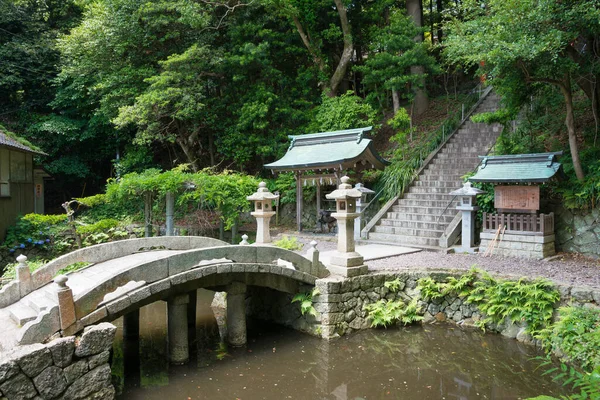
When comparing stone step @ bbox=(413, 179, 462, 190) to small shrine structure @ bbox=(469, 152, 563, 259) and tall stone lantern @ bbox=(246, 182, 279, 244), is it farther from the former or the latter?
tall stone lantern @ bbox=(246, 182, 279, 244)

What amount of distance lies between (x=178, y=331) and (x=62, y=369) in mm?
2859

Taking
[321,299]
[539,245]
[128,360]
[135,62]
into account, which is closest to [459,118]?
[539,245]

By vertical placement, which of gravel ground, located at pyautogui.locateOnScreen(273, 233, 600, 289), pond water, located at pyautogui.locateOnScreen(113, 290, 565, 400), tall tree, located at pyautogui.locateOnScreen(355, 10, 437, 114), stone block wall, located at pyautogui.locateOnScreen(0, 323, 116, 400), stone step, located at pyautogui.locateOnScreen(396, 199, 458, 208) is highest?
tall tree, located at pyautogui.locateOnScreen(355, 10, 437, 114)

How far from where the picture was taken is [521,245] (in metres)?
12.3

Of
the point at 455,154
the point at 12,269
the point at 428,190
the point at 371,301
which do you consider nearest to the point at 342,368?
the point at 371,301

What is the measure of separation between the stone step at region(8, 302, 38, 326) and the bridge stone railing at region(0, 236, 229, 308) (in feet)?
1.11

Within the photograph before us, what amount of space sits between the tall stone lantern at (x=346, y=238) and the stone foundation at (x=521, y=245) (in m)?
4.67

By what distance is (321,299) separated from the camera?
10141 mm

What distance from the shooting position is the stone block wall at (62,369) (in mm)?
5793

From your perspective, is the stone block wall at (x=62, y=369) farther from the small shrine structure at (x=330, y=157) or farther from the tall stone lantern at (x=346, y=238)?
the small shrine structure at (x=330, y=157)

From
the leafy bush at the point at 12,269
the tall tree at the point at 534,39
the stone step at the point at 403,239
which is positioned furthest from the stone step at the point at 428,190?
the leafy bush at the point at 12,269

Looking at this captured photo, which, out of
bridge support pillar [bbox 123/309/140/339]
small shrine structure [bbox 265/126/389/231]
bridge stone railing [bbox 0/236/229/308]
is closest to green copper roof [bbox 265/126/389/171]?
small shrine structure [bbox 265/126/389/231]

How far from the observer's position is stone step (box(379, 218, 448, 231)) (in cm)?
1461

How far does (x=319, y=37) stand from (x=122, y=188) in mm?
13334
